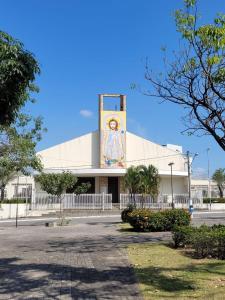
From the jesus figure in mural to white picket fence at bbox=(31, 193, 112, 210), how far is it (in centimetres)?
571

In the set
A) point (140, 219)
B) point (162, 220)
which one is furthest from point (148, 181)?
point (162, 220)

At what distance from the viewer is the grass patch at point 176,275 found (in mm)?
7715

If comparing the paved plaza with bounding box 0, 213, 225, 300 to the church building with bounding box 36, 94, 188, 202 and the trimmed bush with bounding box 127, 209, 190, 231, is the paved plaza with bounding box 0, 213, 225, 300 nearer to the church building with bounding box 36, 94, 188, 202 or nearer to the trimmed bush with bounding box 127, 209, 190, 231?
the trimmed bush with bounding box 127, 209, 190, 231

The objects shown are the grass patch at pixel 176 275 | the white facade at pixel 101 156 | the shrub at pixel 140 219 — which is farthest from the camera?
the white facade at pixel 101 156

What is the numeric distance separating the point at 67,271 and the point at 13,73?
17.4ft

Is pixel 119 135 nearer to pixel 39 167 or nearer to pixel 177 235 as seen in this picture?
pixel 39 167

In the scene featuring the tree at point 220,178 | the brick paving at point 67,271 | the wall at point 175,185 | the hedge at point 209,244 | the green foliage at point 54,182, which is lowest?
the brick paving at point 67,271

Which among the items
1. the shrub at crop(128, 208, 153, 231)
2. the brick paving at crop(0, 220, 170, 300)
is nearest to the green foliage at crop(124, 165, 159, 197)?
the shrub at crop(128, 208, 153, 231)

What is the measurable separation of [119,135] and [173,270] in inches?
1543

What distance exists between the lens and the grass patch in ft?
25.3

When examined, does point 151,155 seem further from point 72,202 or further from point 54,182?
point 54,182

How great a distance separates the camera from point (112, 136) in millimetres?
48906

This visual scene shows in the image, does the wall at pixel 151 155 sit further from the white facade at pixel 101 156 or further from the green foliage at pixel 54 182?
the green foliage at pixel 54 182

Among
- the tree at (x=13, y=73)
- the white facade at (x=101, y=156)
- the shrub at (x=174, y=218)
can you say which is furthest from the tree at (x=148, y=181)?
the tree at (x=13, y=73)
